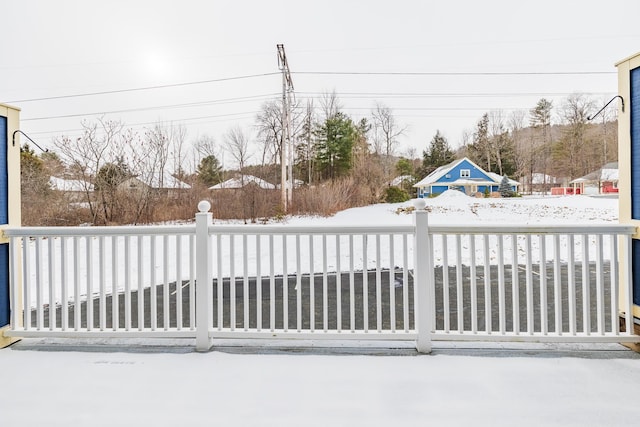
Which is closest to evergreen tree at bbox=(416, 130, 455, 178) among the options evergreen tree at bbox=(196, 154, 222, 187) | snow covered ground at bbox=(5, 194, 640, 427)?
evergreen tree at bbox=(196, 154, 222, 187)

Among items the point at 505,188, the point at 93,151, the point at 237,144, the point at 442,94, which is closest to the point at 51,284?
the point at 93,151

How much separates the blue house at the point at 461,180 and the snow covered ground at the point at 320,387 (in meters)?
16.3

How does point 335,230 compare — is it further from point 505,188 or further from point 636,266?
point 505,188

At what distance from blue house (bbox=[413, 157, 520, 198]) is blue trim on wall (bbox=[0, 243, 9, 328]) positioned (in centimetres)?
1707

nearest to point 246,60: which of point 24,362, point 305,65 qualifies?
point 305,65

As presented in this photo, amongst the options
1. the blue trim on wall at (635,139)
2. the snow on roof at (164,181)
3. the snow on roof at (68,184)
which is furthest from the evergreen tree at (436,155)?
the blue trim on wall at (635,139)

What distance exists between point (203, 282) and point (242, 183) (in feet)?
34.3

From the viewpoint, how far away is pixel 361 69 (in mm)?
13766

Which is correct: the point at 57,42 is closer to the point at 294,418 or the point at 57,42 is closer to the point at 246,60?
the point at 246,60

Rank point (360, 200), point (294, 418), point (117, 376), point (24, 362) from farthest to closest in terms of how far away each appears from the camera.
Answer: point (360, 200)
point (24, 362)
point (117, 376)
point (294, 418)

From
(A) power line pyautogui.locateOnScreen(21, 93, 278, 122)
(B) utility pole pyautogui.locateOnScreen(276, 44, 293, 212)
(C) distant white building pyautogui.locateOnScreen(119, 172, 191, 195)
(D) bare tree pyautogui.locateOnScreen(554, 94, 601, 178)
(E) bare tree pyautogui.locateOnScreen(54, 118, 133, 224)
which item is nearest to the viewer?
(E) bare tree pyautogui.locateOnScreen(54, 118, 133, 224)

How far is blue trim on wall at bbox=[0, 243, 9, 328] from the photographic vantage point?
7.79 feet

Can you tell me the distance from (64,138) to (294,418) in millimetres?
12103

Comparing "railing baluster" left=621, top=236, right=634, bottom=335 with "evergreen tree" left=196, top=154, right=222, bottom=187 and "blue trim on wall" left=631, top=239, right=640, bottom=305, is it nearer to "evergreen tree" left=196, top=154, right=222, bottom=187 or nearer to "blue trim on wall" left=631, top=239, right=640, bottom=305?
"blue trim on wall" left=631, top=239, right=640, bottom=305
